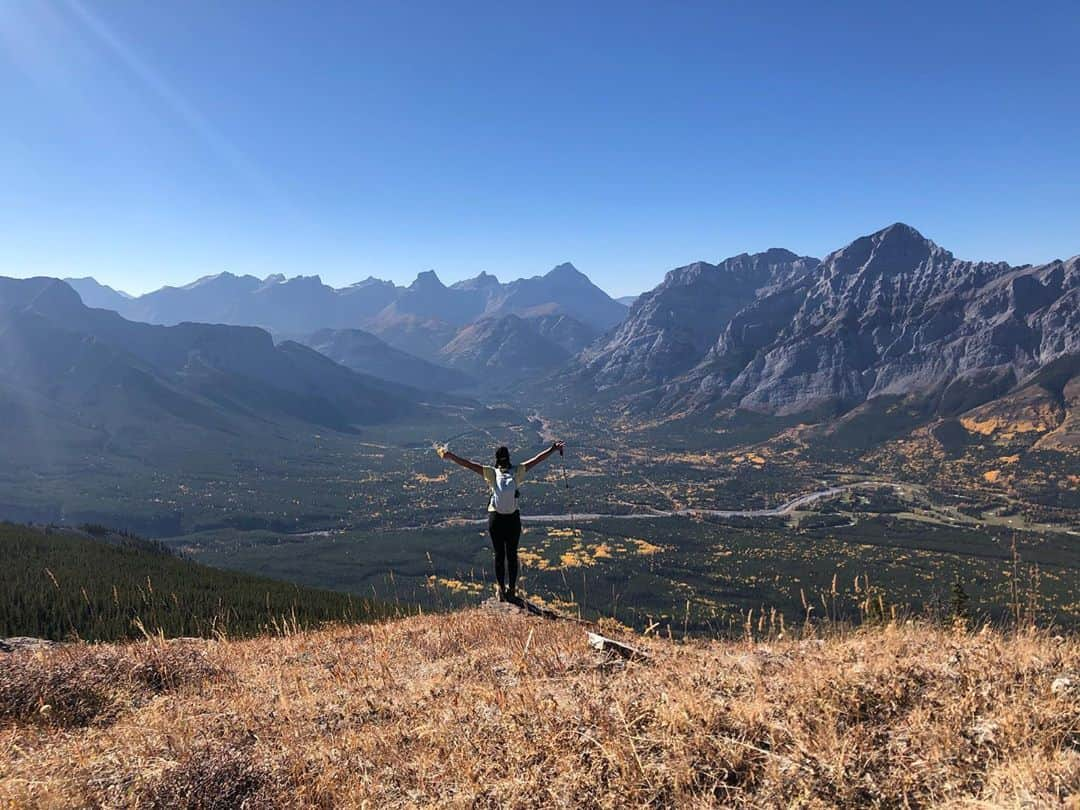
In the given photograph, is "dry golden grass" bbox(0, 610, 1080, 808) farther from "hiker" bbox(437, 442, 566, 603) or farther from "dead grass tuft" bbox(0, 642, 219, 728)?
"hiker" bbox(437, 442, 566, 603)

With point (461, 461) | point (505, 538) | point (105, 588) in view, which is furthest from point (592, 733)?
point (105, 588)

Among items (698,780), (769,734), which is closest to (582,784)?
(698,780)

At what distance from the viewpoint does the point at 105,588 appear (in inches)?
3054

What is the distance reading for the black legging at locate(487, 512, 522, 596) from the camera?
12.7 metres

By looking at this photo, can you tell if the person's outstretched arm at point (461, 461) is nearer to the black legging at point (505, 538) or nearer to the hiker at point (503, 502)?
the hiker at point (503, 502)

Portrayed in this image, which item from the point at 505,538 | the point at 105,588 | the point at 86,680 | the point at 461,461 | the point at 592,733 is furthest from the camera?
the point at 105,588

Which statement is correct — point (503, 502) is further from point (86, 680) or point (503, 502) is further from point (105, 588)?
point (105, 588)

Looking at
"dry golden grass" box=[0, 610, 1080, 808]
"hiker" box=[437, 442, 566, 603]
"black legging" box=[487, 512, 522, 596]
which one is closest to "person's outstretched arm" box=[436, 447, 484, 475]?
"hiker" box=[437, 442, 566, 603]

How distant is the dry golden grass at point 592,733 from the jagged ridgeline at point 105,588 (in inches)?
1964

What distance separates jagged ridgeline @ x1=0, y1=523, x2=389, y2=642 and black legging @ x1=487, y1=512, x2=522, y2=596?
45.3 m

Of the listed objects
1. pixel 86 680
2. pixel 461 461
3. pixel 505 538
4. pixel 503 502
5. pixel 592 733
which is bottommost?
pixel 86 680

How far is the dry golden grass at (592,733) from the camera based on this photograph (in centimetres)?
425

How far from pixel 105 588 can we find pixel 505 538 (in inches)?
3581

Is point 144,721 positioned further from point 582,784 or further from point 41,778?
point 582,784
